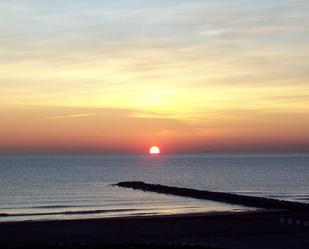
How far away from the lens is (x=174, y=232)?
40125 millimetres

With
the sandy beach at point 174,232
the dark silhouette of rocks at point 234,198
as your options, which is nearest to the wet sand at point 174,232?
the sandy beach at point 174,232

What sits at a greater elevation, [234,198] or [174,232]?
[234,198]

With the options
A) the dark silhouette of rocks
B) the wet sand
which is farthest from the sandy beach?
the dark silhouette of rocks

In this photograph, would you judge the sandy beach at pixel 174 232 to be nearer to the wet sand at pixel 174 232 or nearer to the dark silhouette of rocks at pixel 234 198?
the wet sand at pixel 174 232

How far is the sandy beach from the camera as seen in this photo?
34656 mm

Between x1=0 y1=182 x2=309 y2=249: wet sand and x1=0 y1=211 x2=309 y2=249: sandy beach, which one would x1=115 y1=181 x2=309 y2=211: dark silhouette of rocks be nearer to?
x1=0 y1=182 x2=309 y2=249: wet sand

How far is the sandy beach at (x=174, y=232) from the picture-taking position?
3466 centimetres

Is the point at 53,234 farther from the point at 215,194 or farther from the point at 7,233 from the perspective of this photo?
the point at 215,194

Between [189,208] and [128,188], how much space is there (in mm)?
43054

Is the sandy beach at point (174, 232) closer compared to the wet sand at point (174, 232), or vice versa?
the wet sand at point (174, 232)

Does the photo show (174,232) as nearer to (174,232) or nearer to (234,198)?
(174,232)

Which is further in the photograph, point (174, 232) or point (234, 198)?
point (234, 198)

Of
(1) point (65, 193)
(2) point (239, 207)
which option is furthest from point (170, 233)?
(1) point (65, 193)

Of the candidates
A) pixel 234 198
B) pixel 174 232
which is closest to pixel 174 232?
pixel 174 232
